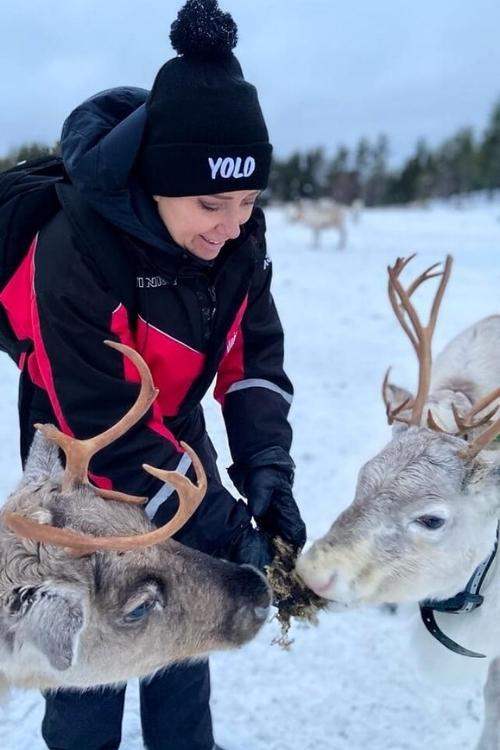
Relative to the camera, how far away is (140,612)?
2.24m

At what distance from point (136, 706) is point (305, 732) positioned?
2.71 feet

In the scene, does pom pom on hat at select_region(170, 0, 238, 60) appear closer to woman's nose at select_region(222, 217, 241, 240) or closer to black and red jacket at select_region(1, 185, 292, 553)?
woman's nose at select_region(222, 217, 241, 240)

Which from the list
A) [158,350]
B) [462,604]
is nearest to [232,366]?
[158,350]

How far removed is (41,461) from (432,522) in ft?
4.66

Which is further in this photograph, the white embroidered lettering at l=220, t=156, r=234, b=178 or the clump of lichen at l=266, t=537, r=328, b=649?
the clump of lichen at l=266, t=537, r=328, b=649

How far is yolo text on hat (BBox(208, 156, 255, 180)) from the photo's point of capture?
2230 mm

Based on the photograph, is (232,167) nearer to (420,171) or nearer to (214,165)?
(214,165)

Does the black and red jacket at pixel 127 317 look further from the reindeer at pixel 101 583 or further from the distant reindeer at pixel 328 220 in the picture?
the distant reindeer at pixel 328 220

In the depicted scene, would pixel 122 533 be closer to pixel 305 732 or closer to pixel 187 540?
pixel 187 540

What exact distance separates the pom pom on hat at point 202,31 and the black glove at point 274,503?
1.45 meters

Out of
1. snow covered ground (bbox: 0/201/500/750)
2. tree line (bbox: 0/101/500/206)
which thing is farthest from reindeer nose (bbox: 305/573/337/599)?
tree line (bbox: 0/101/500/206)

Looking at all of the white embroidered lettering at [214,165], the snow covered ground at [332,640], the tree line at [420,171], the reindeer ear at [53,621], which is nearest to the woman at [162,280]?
the white embroidered lettering at [214,165]

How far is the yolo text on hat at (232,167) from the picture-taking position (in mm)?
2230

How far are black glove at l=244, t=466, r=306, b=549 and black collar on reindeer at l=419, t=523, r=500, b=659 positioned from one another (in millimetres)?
623
